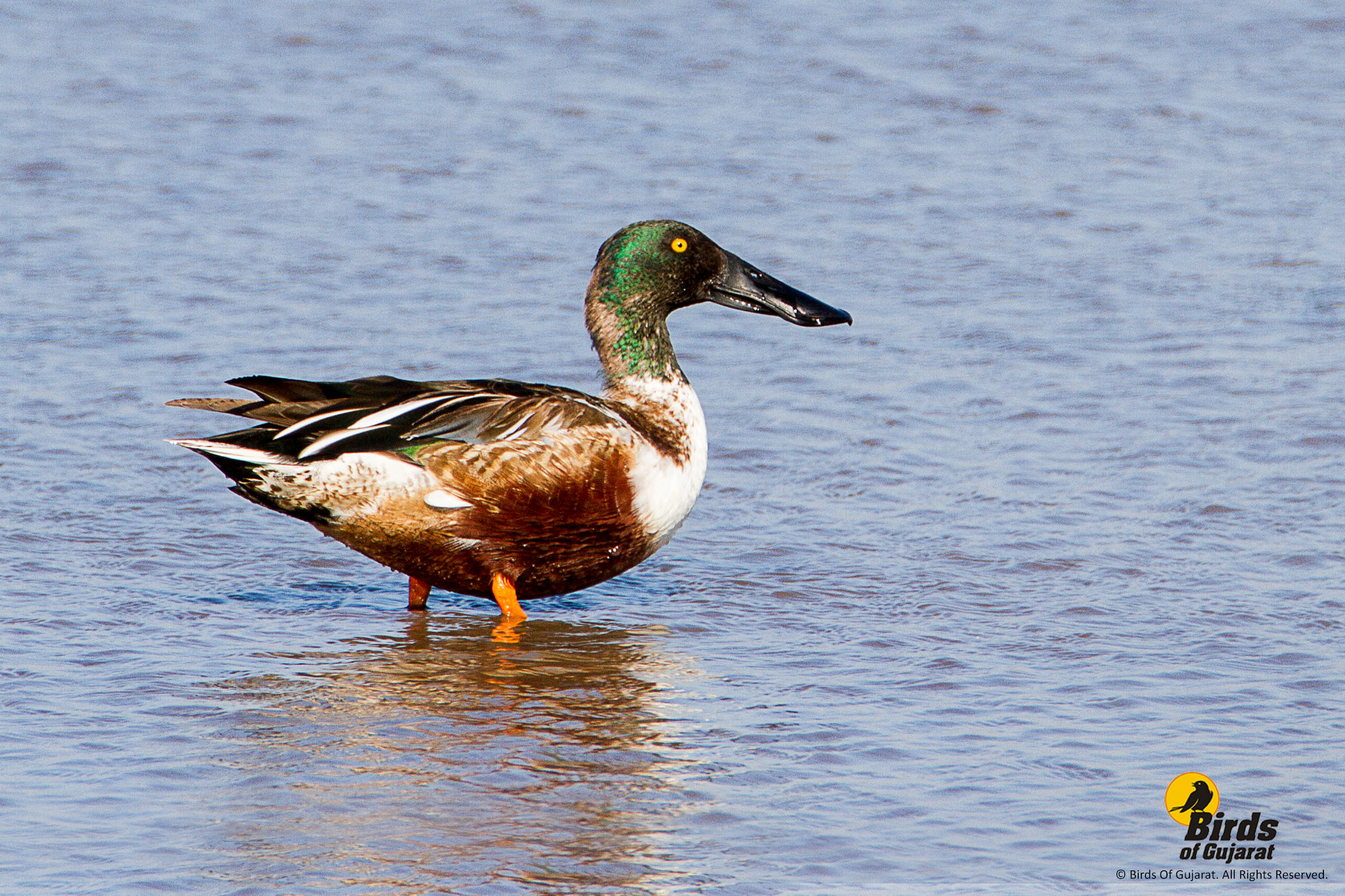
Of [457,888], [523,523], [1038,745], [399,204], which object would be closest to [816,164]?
[399,204]

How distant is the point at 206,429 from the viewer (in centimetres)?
854

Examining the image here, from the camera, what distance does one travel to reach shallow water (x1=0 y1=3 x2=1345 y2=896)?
189 inches

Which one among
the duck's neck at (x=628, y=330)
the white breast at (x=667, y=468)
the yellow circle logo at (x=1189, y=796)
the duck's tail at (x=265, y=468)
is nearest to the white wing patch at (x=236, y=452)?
the duck's tail at (x=265, y=468)

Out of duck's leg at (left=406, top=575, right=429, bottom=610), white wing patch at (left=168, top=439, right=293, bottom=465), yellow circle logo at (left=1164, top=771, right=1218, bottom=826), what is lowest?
yellow circle logo at (left=1164, top=771, right=1218, bottom=826)

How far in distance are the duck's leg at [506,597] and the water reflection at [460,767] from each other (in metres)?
0.11

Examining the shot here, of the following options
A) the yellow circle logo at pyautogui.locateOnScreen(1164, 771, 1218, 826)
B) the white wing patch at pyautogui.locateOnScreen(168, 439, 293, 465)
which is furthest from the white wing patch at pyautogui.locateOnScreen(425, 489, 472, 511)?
the yellow circle logo at pyautogui.locateOnScreen(1164, 771, 1218, 826)

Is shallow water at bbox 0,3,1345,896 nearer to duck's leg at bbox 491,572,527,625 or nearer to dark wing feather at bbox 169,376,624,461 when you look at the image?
duck's leg at bbox 491,572,527,625

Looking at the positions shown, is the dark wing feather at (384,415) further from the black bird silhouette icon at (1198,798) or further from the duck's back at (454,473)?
the black bird silhouette icon at (1198,798)

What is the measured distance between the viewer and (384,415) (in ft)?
20.3

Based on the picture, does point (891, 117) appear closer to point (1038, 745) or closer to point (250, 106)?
point (250, 106)

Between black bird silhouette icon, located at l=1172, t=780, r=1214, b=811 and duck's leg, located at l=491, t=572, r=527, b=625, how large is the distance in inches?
97.3

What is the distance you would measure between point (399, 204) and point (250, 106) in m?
2.64

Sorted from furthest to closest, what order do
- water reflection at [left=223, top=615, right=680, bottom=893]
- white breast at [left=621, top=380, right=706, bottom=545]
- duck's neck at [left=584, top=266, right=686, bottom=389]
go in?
1. duck's neck at [left=584, top=266, right=686, bottom=389]
2. white breast at [left=621, top=380, right=706, bottom=545]
3. water reflection at [left=223, top=615, right=680, bottom=893]

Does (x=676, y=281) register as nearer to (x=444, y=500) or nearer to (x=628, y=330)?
(x=628, y=330)
